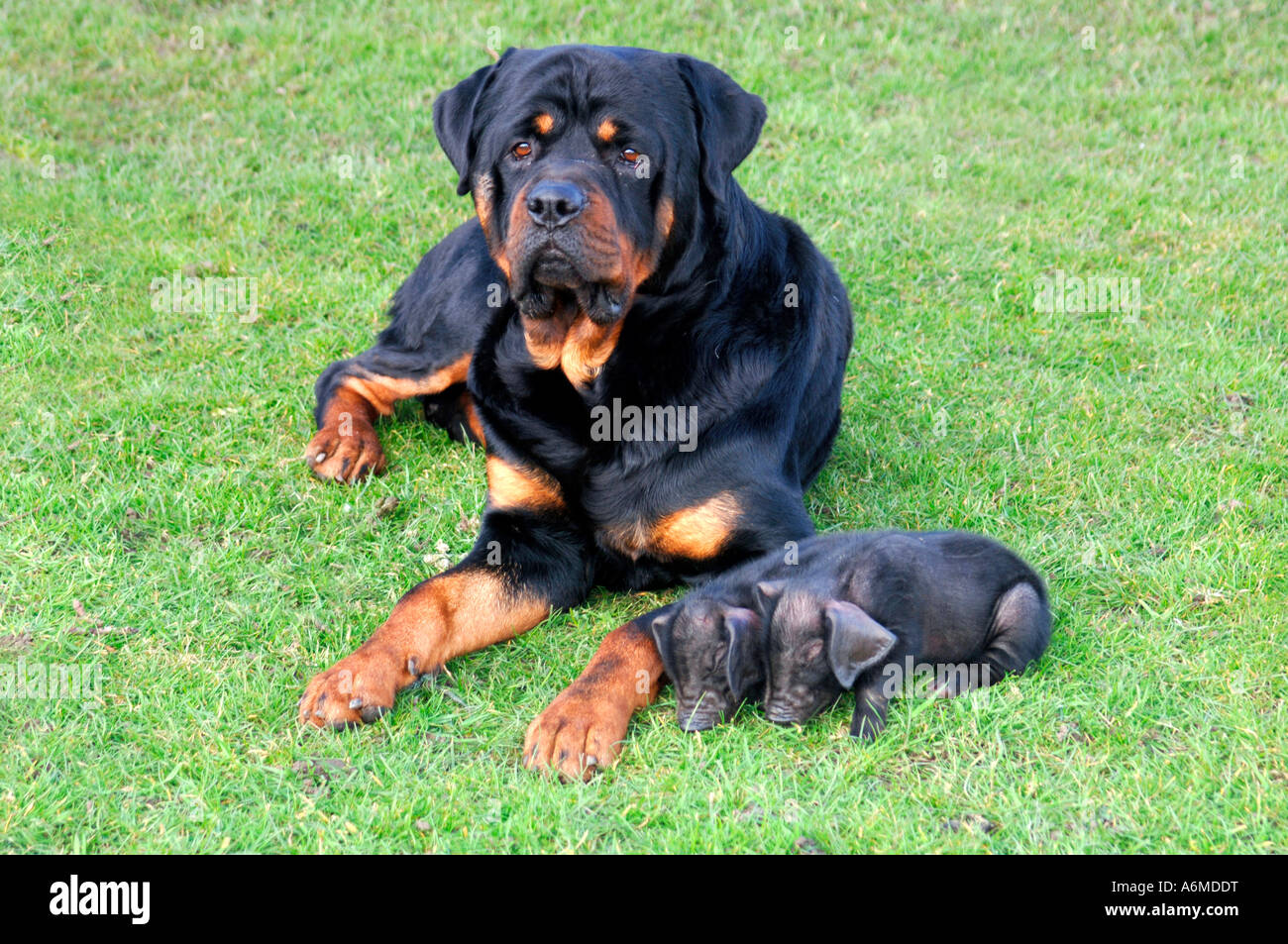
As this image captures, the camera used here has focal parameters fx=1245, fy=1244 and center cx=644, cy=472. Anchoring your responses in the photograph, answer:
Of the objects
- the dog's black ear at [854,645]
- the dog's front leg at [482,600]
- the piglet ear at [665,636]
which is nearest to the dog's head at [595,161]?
the dog's front leg at [482,600]

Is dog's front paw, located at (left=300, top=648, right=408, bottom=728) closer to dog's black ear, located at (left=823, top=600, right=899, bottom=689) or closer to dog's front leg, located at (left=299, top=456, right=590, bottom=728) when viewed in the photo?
dog's front leg, located at (left=299, top=456, right=590, bottom=728)

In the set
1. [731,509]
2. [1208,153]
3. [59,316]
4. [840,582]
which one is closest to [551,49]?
[731,509]

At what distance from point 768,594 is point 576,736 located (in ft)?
2.00

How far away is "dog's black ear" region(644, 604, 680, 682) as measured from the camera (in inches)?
126

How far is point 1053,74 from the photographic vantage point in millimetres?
8039

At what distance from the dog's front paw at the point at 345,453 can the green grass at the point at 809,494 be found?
0.07 meters

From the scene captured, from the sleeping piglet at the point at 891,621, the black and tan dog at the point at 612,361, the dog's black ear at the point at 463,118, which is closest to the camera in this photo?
the sleeping piglet at the point at 891,621

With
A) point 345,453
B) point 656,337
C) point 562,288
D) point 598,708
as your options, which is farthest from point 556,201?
point 345,453

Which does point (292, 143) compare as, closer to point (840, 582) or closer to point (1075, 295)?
point (1075, 295)

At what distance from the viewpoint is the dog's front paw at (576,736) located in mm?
2947

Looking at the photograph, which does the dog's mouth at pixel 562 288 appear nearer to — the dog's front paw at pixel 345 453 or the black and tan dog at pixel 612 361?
the black and tan dog at pixel 612 361

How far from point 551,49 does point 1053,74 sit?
18.0 feet

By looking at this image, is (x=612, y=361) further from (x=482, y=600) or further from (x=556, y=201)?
(x=482, y=600)

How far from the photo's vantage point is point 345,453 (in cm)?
445
